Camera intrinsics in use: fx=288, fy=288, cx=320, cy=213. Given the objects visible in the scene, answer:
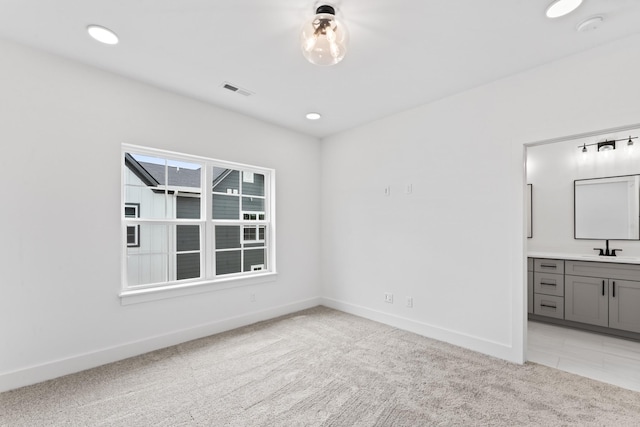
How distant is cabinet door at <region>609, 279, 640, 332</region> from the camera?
10.5ft

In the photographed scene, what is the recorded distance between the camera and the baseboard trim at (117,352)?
228cm

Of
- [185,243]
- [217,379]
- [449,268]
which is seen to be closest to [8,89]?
[185,243]

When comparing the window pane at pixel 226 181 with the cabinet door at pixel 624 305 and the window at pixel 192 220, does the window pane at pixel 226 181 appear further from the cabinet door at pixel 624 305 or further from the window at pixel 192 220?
the cabinet door at pixel 624 305

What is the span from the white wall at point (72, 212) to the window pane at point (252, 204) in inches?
31.7

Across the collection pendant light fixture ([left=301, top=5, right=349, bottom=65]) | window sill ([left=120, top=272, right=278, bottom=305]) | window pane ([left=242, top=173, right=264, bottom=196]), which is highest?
pendant light fixture ([left=301, top=5, right=349, bottom=65])

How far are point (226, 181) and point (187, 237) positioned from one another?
2.81ft

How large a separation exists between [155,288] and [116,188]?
1.08 meters

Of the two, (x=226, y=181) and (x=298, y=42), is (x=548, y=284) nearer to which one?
(x=298, y=42)

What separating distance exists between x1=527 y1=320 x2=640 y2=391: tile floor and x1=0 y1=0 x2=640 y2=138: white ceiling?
274cm

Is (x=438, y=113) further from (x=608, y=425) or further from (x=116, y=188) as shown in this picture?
(x=116, y=188)

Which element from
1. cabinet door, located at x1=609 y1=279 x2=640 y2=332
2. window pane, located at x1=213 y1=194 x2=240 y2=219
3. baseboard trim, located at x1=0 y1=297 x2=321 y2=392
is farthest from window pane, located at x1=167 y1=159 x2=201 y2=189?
cabinet door, located at x1=609 y1=279 x2=640 y2=332

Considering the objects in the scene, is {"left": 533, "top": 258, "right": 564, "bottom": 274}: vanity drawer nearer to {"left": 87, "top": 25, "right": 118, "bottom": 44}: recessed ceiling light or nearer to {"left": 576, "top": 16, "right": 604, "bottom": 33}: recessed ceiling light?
{"left": 576, "top": 16, "right": 604, "bottom": 33}: recessed ceiling light

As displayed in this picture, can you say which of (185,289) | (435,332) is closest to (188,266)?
(185,289)

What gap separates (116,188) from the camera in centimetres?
277
